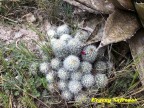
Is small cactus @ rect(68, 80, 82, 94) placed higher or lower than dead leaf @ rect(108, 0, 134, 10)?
lower

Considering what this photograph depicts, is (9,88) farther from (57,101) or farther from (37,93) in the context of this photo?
(57,101)

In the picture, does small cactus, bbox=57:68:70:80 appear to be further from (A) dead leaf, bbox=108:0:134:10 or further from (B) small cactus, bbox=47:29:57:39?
(A) dead leaf, bbox=108:0:134:10

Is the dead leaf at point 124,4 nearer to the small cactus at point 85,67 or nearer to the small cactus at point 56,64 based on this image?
the small cactus at point 85,67

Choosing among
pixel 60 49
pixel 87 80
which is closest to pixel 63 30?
pixel 60 49

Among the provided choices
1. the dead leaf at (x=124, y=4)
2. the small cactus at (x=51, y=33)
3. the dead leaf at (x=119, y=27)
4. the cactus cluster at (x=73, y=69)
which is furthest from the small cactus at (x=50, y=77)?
the dead leaf at (x=124, y=4)

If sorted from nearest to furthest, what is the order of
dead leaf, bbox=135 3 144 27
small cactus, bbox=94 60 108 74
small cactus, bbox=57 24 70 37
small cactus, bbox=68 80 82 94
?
dead leaf, bbox=135 3 144 27
small cactus, bbox=68 80 82 94
small cactus, bbox=94 60 108 74
small cactus, bbox=57 24 70 37

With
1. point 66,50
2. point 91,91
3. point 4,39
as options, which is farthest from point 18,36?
point 91,91

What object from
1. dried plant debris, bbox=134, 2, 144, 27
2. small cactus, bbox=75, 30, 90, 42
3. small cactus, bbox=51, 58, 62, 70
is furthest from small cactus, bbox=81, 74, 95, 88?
dried plant debris, bbox=134, 2, 144, 27
